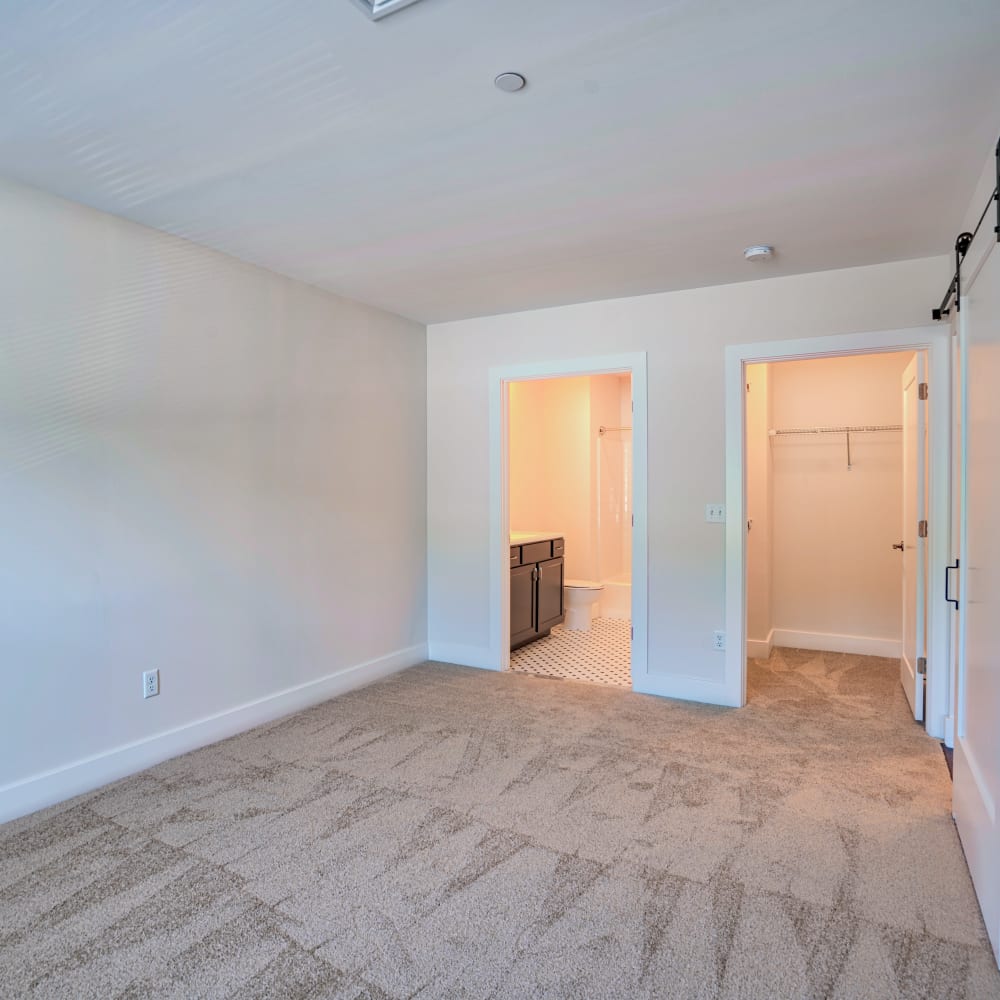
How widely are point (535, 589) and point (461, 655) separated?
0.88 metres

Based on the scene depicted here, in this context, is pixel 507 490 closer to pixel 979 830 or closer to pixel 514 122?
pixel 514 122

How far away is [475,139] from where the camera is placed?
2.19 metres

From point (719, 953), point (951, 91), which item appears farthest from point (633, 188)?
point (719, 953)

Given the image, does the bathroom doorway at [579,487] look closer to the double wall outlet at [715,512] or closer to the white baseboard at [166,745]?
the double wall outlet at [715,512]

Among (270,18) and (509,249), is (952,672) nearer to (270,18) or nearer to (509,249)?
(509,249)

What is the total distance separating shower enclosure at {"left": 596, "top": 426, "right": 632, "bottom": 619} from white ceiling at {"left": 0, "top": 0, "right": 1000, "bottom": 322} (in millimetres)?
3396

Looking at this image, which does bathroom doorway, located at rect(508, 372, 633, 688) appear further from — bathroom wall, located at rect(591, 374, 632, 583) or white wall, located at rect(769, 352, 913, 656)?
white wall, located at rect(769, 352, 913, 656)

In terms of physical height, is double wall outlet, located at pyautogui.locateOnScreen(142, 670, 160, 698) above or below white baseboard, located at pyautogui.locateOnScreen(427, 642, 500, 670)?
above

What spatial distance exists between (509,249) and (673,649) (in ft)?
7.98

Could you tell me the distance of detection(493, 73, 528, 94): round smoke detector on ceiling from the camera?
1841mm

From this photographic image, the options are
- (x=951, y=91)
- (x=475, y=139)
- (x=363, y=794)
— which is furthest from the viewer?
(x=363, y=794)

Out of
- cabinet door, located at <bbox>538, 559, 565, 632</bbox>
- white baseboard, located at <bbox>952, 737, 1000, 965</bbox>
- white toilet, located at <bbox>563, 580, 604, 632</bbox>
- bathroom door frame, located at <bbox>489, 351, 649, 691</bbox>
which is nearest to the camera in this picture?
white baseboard, located at <bbox>952, 737, 1000, 965</bbox>

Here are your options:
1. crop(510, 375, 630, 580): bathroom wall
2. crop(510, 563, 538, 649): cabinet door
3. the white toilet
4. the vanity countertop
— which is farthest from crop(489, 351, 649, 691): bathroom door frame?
crop(510, 375, 630, 580): bathroom wall

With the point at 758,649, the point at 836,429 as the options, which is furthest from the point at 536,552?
the point at 836,429
